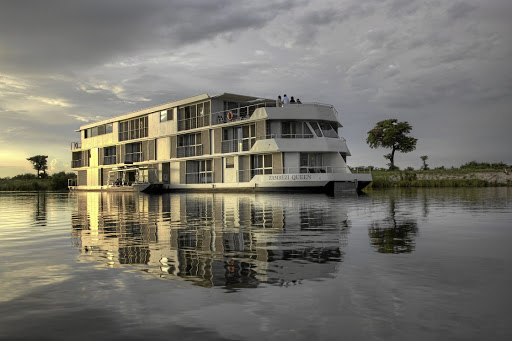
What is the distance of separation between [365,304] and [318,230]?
15.4 feet

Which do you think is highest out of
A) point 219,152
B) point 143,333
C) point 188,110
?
point 188,110

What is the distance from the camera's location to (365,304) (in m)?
3.30

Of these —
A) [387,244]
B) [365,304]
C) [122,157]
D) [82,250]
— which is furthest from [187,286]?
[122,157]

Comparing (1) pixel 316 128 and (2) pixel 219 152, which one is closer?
(1) pixel 316 128

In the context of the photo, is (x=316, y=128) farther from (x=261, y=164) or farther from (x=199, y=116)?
(x=199, y=116)

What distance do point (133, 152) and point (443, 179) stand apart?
105 feet

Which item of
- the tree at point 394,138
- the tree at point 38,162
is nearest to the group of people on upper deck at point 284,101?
the tree at point 394,138

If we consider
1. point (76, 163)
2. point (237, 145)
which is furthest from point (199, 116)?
point (76, 163)

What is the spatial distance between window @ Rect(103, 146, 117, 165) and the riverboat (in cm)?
11

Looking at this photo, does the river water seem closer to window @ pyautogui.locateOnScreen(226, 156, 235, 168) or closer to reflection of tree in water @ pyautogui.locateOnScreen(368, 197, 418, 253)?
reflection of tree in water @ pyautogui.locateOnScreen(368, 197, 418, 253)

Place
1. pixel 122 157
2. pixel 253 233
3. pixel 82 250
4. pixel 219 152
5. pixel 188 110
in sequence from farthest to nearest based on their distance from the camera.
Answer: pixel 122 157, pixel 188 110, pixel 219 152, pixel 253 233, pixel 82 250

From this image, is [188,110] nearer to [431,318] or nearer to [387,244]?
[387,244]

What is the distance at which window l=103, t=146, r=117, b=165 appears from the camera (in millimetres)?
48594

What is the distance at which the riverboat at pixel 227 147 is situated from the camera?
30297mm
